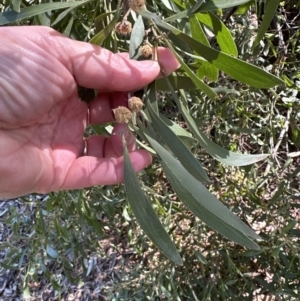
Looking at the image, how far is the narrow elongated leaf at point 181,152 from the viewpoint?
0.79 metres

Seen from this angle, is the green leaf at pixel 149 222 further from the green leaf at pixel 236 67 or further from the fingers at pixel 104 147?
the fingers at pixel 104 147

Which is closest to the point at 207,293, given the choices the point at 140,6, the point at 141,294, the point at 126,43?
the point at 141,294

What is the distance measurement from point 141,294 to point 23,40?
1.17 metres

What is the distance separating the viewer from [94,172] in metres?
1.22

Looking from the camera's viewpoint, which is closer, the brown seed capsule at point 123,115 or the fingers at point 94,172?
the brown seed capsule at point 123,115

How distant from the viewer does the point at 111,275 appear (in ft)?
8.71

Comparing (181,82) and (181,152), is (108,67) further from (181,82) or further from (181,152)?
(181,152)

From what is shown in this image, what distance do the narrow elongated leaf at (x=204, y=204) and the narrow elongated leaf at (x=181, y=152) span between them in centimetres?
4

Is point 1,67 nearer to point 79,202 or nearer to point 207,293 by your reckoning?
point 79,202

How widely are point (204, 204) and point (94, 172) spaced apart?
1.76ft

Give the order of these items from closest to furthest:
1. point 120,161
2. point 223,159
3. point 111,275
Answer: point 223,159 < point 120,161 < point 111,275

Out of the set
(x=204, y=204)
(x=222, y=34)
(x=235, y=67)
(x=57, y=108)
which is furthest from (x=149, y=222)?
(x=57, y=108)

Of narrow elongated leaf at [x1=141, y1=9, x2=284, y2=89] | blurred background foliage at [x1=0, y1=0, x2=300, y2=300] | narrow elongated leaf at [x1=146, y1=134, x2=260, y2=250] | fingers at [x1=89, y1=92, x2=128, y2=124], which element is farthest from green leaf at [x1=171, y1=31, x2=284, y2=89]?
blurred background foliage at [x1=0, y1=0, x2=300, y2=300]

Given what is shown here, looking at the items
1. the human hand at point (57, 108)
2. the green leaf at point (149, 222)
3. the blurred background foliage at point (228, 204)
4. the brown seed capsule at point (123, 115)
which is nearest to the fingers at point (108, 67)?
the human hand at point (57, 108)
